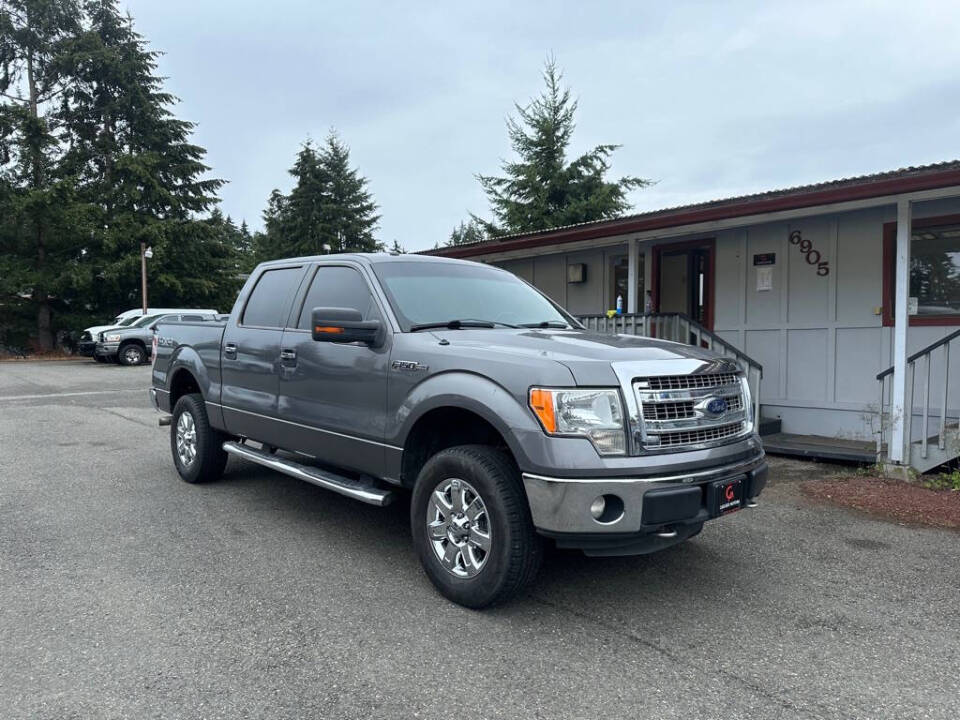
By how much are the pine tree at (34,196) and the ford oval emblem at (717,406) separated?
100 feet

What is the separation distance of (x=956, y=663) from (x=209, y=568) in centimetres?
390

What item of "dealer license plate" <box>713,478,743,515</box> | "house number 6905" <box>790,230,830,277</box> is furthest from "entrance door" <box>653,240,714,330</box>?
"dealer license plate" <box>713,478,743,515</box>

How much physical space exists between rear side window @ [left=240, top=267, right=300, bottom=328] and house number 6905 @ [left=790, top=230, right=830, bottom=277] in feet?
21.8

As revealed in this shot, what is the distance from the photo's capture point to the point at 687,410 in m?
3.54

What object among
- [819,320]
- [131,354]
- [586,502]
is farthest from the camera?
[131,354]

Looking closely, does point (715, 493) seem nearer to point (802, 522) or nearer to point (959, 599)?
point (959, 599)

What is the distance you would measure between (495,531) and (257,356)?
2.71 m

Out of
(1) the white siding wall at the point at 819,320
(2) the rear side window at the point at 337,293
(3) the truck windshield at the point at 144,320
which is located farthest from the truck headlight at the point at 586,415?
(3) the truck windshield at the point at 144,320

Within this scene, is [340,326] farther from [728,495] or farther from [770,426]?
[770,426]

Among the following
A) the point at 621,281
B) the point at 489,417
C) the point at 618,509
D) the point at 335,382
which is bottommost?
the point at 618,509

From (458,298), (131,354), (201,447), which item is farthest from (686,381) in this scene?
(131,354)

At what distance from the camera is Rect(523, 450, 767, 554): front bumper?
3225 millimetres

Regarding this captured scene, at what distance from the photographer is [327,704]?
271cm

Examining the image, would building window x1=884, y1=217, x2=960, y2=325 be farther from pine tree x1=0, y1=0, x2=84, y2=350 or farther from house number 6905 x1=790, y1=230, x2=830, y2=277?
pine tree x1=0, y1=0, x2=84, y2=350
